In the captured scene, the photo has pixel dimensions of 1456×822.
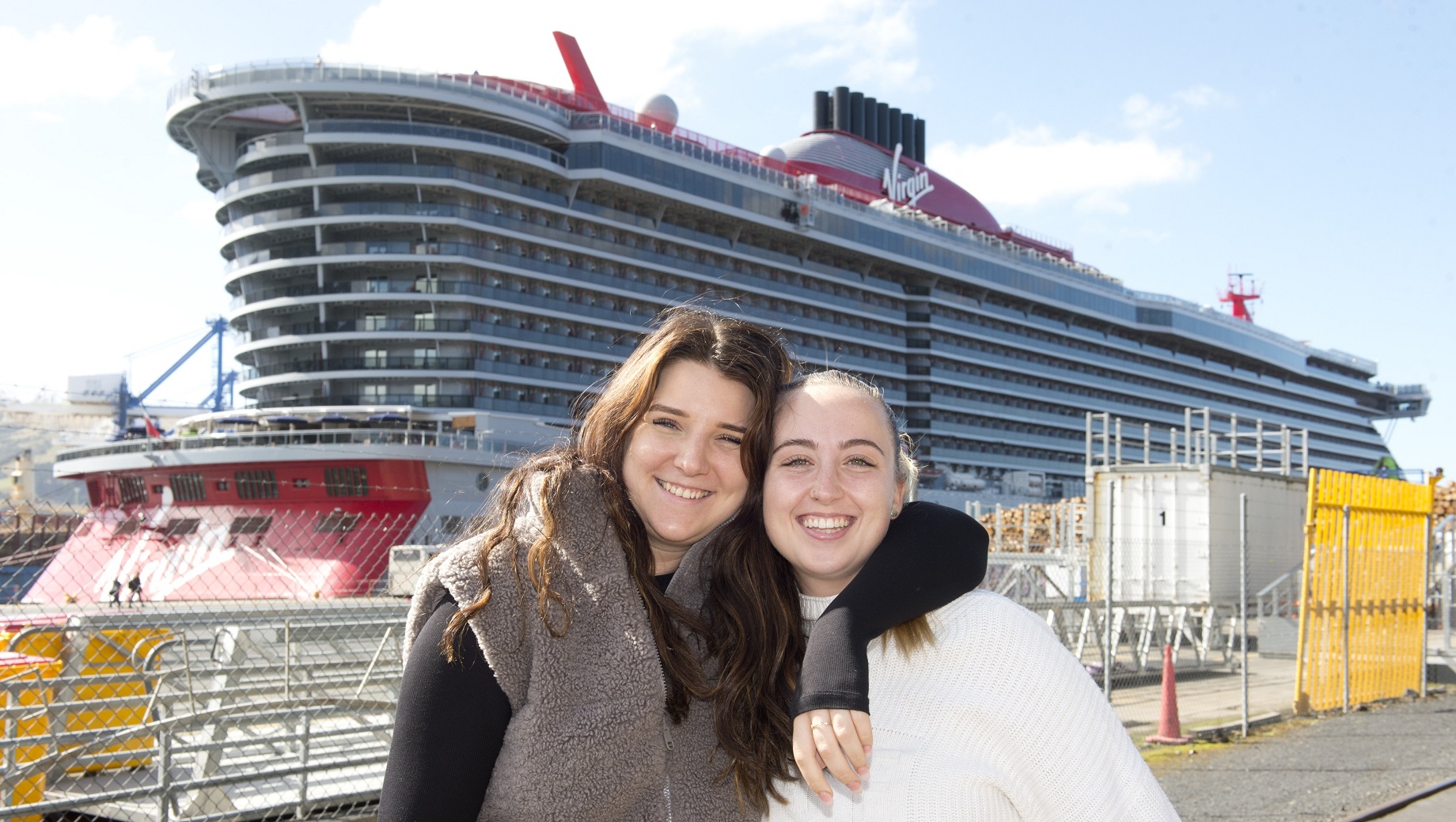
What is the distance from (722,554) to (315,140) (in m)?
33.7

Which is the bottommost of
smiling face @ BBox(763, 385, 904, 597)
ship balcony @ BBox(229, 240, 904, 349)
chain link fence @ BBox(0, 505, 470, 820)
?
chain link fence @ BBox(0, 505, 470, 820)

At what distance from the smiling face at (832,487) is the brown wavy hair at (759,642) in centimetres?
6

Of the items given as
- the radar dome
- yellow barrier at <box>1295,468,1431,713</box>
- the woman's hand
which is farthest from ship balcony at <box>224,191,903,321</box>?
the woman's hand

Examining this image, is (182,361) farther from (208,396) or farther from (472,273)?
(472,273)

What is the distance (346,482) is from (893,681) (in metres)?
27.6

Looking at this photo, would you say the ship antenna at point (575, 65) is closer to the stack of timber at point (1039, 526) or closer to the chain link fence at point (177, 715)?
the stack of timber at point (1039, 526)

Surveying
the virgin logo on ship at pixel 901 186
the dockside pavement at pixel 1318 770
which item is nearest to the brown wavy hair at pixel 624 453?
the dockside pavement at pixel 1318 770

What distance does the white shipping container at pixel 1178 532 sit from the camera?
16438 mm

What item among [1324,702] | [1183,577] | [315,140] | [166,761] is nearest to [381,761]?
[166,761]

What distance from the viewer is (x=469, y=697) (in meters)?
1.77

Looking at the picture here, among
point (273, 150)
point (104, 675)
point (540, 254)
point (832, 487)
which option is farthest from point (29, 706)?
point (273, 150)

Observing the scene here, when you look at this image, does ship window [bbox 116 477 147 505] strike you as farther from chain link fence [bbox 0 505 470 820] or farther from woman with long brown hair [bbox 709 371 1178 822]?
woman with long brown hair [bbox 709 371 1178 822]

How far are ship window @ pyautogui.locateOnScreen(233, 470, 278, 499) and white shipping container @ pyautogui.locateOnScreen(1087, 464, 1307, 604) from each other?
20.4 metres

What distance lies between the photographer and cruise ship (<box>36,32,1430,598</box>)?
95.8ft
